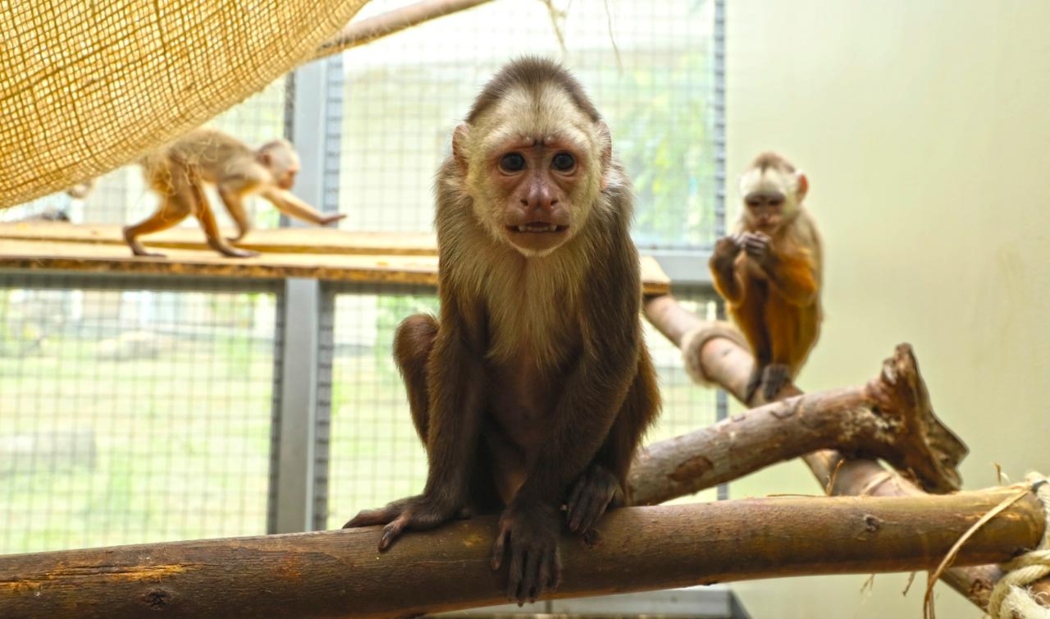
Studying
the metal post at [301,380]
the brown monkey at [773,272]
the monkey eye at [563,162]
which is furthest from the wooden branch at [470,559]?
the metal post at [301,380]

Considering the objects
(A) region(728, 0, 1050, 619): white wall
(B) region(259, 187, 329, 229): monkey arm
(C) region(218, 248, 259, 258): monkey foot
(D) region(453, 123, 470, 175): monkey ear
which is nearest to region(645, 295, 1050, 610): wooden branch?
(A) region(728, 0, 1050, 619): white wall

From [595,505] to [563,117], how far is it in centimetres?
126

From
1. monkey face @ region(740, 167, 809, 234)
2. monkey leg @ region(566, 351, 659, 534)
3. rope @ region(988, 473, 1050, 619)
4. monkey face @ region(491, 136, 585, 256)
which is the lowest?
rope @ region(988, 473, 1050, 619)

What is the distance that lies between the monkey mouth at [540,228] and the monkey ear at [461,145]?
45 cm

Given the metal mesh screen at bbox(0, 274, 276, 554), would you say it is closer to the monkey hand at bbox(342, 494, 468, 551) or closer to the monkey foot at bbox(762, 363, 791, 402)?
the monkey foot at bbox(762, 363, 791, 402)

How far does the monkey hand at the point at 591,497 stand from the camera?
107 inches

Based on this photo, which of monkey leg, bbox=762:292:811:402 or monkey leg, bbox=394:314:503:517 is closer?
monkey leg, bbox=394:314:503:517

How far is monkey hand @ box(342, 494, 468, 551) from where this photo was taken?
2.63 m

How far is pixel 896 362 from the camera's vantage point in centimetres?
391

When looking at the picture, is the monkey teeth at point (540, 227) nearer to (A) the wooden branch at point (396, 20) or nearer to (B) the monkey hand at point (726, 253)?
(A) the wooden branch at point (396, 20)

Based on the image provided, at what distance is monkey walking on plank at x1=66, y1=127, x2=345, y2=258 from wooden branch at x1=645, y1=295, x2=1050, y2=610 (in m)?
2.81

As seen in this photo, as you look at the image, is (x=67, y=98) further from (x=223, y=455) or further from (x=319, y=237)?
(x=223, y=455)

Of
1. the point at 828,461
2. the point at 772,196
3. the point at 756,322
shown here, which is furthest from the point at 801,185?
the point at 828,461

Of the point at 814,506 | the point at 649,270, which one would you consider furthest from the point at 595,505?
the point at 649,270
